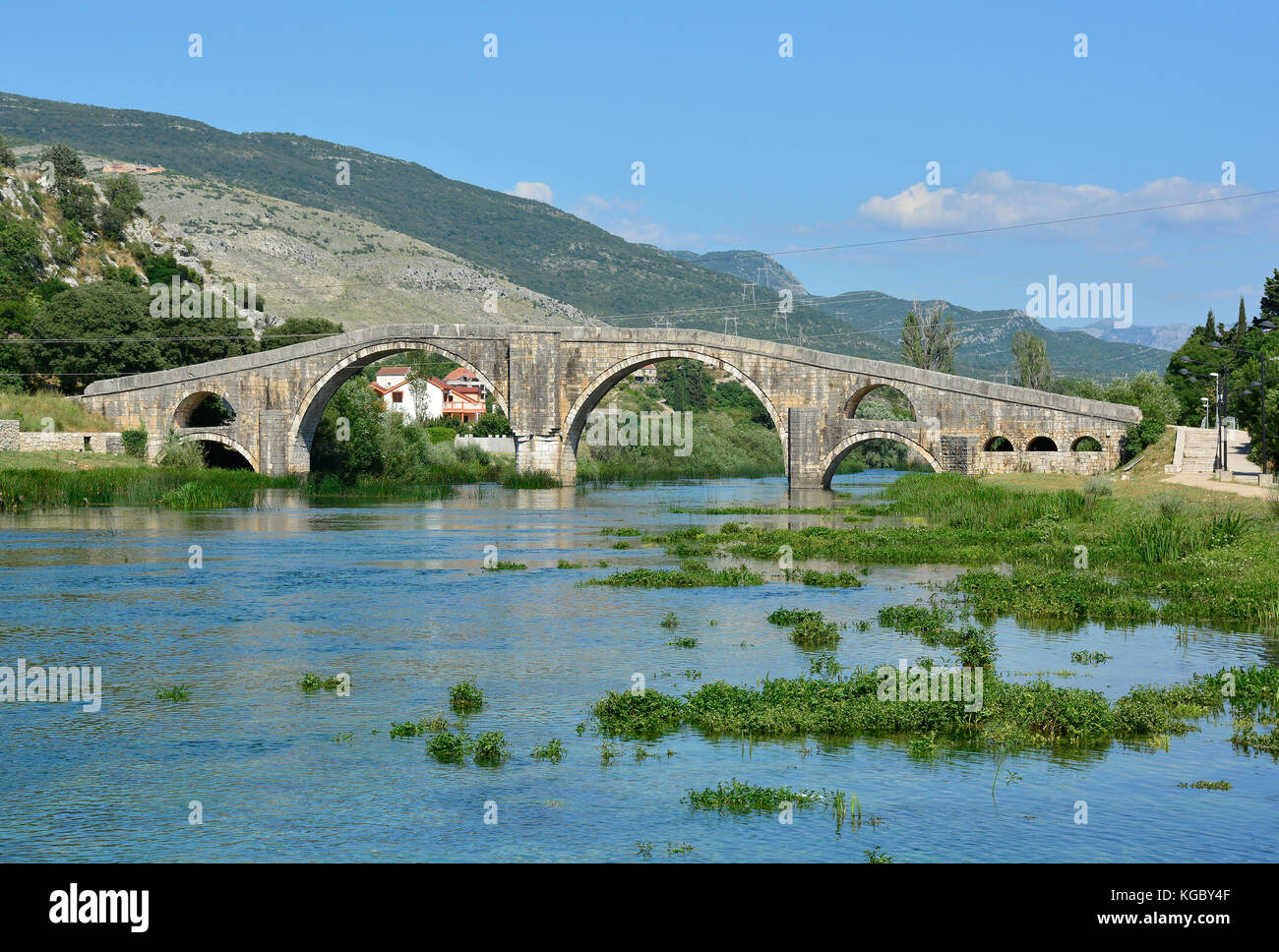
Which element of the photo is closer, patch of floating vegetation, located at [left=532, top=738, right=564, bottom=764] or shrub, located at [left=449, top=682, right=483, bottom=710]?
patch of floating vegetation, located at [left=532, top=738, right=564, bottom=764]

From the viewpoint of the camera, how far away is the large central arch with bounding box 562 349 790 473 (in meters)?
60.8

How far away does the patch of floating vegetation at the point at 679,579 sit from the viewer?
74.1 feet

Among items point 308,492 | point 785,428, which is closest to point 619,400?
point 785,428

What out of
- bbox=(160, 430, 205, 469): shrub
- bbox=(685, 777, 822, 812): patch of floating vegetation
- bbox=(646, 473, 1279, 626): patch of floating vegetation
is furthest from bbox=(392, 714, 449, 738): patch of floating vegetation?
bbox=(160, 430, 205, 469): shrub

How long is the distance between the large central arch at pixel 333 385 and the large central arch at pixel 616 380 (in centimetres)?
365

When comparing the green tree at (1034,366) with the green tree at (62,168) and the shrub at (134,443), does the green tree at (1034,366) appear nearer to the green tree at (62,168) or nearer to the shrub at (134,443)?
the shrub at (134,443)

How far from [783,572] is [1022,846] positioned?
1592 centimetres

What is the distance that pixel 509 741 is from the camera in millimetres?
11359

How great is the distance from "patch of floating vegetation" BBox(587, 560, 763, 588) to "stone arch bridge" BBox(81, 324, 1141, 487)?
35658 mm

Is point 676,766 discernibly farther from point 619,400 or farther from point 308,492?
point 619,400

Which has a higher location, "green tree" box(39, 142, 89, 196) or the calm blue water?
"green tree" box(39, 142, 89, 196)

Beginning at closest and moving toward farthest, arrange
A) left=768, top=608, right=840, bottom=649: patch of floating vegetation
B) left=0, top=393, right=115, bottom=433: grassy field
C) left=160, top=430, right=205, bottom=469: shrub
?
left=768, top=608, right=840, bottom=649: patch of floating vegetation < left=160, top=430, right=205, bottom=469: shrub < left=0, top=393, right=115, bottom=433: grassy field

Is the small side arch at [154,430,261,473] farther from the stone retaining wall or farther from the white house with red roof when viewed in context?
the white house with red roof
